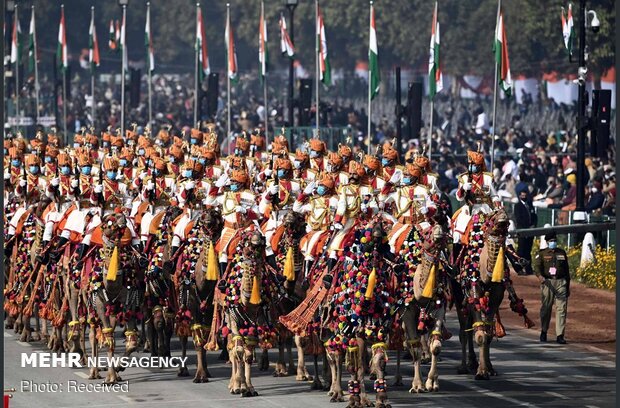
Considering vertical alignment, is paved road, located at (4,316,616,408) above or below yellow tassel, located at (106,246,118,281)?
below

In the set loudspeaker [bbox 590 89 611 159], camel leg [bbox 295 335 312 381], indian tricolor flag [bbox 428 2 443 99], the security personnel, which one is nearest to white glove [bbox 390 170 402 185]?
camel leg [bbox 295 335 312 381]

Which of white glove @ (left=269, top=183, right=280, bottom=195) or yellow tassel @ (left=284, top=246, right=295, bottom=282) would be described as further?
white glove @ (left=269, top=183, right=280, bottom=195)

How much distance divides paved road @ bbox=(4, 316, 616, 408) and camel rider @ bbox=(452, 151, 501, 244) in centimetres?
206

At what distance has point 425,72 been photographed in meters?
98.1

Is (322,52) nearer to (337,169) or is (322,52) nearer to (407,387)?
(337,169)

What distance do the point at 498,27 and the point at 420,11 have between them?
53743 millimetres

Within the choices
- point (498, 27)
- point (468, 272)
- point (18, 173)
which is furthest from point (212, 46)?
point (468, 272)

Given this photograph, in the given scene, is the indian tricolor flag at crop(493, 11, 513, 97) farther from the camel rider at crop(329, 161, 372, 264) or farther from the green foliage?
the green foliage

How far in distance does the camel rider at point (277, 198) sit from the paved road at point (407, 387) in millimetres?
1987

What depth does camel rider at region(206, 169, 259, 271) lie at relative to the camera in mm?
25938

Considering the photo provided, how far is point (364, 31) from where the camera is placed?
100 meters

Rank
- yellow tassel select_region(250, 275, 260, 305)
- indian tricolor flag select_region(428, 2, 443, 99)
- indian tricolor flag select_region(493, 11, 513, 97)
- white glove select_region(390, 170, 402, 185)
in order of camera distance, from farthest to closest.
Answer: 1. indian tricolor flag select_region(428, 2, 443, 99)
2. indian tricolor flag select_region(493, 11, 513, 97)
3. white glove select_region(390, 170, 402, 185)
4. yellow tassel select_region(250, 275, 260, 305)

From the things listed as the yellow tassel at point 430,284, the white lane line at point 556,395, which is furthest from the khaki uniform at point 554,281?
the yellow tassel at point 430,284

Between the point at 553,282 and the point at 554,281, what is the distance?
23 millimetres
